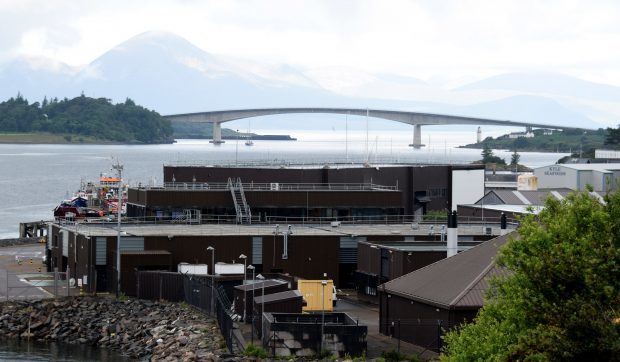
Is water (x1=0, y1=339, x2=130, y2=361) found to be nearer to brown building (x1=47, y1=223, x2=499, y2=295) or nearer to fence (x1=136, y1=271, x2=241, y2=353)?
fence (x1=136, y1=271, x2=241, y2=353)

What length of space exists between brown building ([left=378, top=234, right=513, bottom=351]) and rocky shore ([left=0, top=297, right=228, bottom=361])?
157 inches

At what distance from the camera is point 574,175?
62438 millimetres

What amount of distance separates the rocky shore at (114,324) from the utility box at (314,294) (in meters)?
2.21

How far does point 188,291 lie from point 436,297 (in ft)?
29.8

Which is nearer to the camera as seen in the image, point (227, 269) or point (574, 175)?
point (227, 269)

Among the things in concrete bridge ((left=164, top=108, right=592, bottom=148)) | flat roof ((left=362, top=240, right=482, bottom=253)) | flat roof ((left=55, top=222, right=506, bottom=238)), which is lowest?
flat roof ((left=362, top=240, right=482, bottom=253))

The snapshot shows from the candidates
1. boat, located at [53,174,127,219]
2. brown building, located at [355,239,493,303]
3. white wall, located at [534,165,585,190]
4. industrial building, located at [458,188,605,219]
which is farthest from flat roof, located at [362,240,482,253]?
white wall, located at [534,165,585,190]

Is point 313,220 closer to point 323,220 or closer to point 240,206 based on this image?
point 323,220

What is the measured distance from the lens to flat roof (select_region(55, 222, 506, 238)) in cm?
3516

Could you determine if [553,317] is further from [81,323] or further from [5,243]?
[5,243]

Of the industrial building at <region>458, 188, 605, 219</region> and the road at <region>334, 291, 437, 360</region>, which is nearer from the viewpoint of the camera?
the road at <region>334, 291, 437, 360</region>

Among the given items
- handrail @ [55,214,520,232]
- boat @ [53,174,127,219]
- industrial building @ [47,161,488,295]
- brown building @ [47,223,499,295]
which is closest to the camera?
brown building @ [47,223,499,295]

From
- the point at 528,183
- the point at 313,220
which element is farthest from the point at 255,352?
the point at 528,183

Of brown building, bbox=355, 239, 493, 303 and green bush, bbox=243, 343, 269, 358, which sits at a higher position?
brown building, bbox=355, 239, 493, 303
